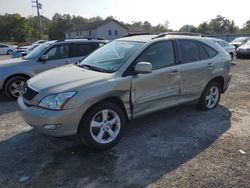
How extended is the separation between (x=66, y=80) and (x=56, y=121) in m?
0.73

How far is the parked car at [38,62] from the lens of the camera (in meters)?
7.29

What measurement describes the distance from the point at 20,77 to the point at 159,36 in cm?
439

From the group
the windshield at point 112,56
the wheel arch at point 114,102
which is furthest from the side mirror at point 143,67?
the wheel arch at point 114,102

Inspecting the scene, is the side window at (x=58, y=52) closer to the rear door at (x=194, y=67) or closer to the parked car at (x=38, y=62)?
the parked car at (x=38, y=62)

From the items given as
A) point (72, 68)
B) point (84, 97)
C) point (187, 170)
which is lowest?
point (187, 170)

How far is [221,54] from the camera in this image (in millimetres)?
5965

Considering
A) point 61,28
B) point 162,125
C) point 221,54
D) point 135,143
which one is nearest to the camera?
point 135,143

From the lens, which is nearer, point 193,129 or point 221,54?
point 193,129

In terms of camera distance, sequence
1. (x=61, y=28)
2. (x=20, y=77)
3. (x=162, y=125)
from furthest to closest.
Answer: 1. (x=61, y=28)
2. (x=20, y=77)
3. (x=162, y=125)

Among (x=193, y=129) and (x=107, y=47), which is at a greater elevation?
(x=107, y=47)

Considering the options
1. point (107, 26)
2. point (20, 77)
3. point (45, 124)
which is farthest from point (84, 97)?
point (107, 26)

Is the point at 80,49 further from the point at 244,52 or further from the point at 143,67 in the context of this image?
the point at 244,52

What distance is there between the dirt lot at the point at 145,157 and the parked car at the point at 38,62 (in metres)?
2.08

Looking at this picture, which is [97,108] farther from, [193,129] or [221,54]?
[221,54]
